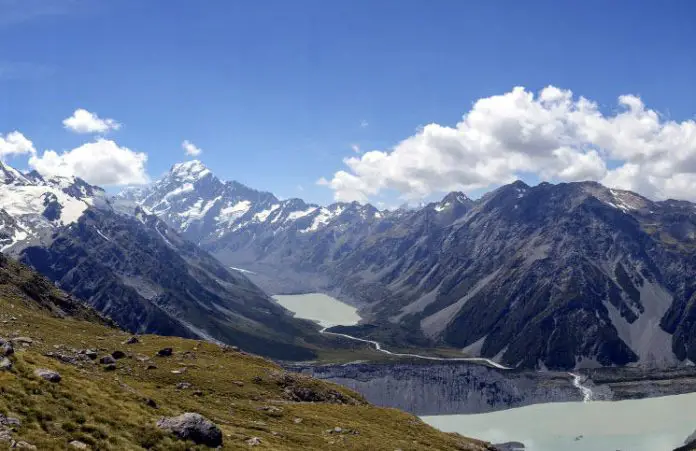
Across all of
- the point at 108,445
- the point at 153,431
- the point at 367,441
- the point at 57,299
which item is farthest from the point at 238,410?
the point at 57,299

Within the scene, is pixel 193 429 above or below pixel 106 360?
below

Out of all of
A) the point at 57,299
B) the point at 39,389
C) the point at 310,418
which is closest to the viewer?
the point at 39,389

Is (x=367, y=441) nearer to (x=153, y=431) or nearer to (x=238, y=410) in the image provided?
(x=238, y=410)

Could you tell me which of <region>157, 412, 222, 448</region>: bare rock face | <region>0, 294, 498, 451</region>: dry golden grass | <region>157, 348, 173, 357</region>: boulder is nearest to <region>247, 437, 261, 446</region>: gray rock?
<region>0, 294, 498, 451</region>: dry golden grass

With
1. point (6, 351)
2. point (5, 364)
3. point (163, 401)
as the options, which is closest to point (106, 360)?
point (163, 401)

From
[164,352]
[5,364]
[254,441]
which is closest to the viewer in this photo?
[5,364]

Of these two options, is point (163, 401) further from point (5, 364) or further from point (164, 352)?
point (164, 352)
